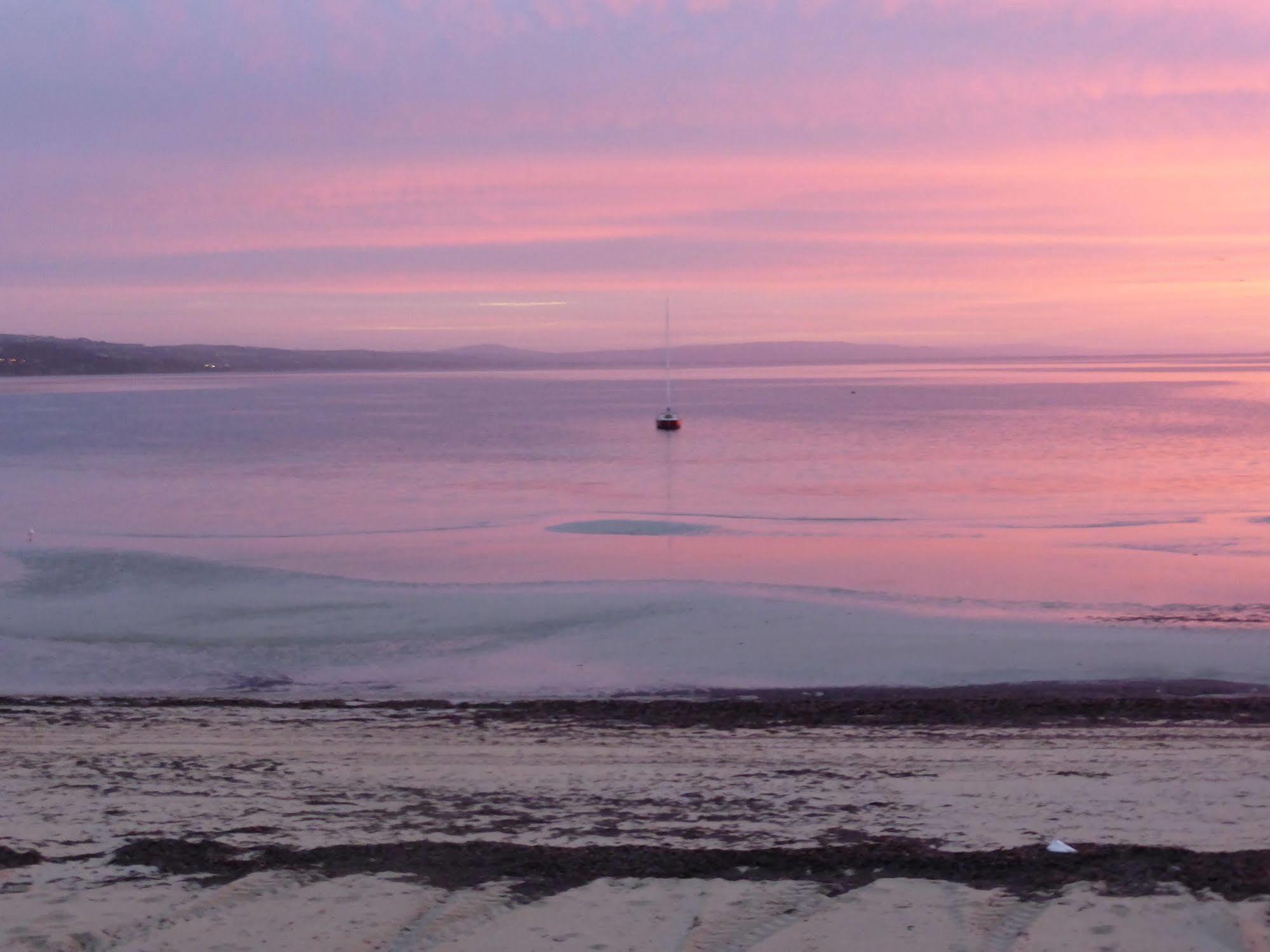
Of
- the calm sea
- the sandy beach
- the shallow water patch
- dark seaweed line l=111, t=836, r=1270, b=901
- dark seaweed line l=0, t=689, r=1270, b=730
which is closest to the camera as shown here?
the sandy beach

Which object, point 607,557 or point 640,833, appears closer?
point 640,833

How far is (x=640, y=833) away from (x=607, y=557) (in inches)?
531

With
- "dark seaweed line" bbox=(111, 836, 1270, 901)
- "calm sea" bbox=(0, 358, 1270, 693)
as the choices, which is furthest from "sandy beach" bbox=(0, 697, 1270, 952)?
"calm sea" bbox=(0, 358, 1270, 693)

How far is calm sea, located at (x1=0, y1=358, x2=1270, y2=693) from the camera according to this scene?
40.9 feet

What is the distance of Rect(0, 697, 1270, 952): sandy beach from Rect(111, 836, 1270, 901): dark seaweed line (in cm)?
2

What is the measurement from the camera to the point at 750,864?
5797mm

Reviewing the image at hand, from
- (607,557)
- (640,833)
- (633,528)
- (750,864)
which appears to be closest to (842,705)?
(640,833)

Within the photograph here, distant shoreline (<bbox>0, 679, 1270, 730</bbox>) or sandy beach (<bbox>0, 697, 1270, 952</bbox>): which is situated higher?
sandy beach (<bbox>0, 697, 1270, 952</bbox>)

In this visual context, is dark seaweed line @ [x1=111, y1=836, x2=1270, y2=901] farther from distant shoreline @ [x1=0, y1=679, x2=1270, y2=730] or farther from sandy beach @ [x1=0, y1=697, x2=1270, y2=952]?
distant shoreline @ [x1=0, y1=679, x2=1270, y2=730]

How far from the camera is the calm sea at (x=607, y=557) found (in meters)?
12.5

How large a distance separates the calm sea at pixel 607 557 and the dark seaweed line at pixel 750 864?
5.13 metres

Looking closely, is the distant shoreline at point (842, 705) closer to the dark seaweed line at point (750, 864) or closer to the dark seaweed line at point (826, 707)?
the dark seaweed line at point (826, 707)

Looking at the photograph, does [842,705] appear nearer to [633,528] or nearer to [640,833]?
[640,833]

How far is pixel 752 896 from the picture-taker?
212 inches
